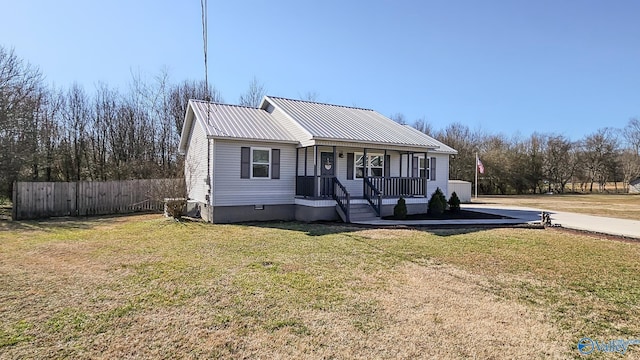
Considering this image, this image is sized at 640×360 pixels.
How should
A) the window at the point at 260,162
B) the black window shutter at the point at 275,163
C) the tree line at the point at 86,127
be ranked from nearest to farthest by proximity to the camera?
the window at the point at 260,162
the black window shutter at the point at 275,163
the tree line at the point at 86,127

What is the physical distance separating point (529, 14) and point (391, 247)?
10698mm

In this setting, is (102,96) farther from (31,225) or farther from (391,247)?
(391,247)

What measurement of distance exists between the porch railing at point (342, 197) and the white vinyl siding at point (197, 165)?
498 cm

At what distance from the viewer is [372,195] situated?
15.0 metres

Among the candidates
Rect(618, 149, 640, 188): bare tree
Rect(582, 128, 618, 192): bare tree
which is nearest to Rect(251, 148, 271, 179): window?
Rect(582, 128, 618, 192): bare tree

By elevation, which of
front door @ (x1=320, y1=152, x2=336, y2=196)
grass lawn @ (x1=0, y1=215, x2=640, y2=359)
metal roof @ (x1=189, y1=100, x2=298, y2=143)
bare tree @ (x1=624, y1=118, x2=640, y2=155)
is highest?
bare tree @ (x1=624, y1=118, x2=640, y2=155)

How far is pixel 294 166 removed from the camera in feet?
48.3

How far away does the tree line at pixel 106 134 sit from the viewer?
56.2 ft

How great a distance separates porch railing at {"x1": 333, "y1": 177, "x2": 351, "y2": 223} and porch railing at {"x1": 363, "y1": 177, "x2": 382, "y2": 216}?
1062 mm

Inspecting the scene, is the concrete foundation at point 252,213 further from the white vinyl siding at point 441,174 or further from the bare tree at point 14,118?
the bare tree at point 14,118

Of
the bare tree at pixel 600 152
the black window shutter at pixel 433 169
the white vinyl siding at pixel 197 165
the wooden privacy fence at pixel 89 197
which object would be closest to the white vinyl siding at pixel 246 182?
the white vinyl siding at pixel 197 165

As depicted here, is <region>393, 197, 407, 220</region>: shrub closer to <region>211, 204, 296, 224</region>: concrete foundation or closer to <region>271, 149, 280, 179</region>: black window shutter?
<region>211, 204, 296, 224</region>: concrete foundation

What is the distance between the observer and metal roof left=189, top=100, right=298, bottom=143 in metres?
13.4

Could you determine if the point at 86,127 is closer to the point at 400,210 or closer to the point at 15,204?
the point at 15,204
